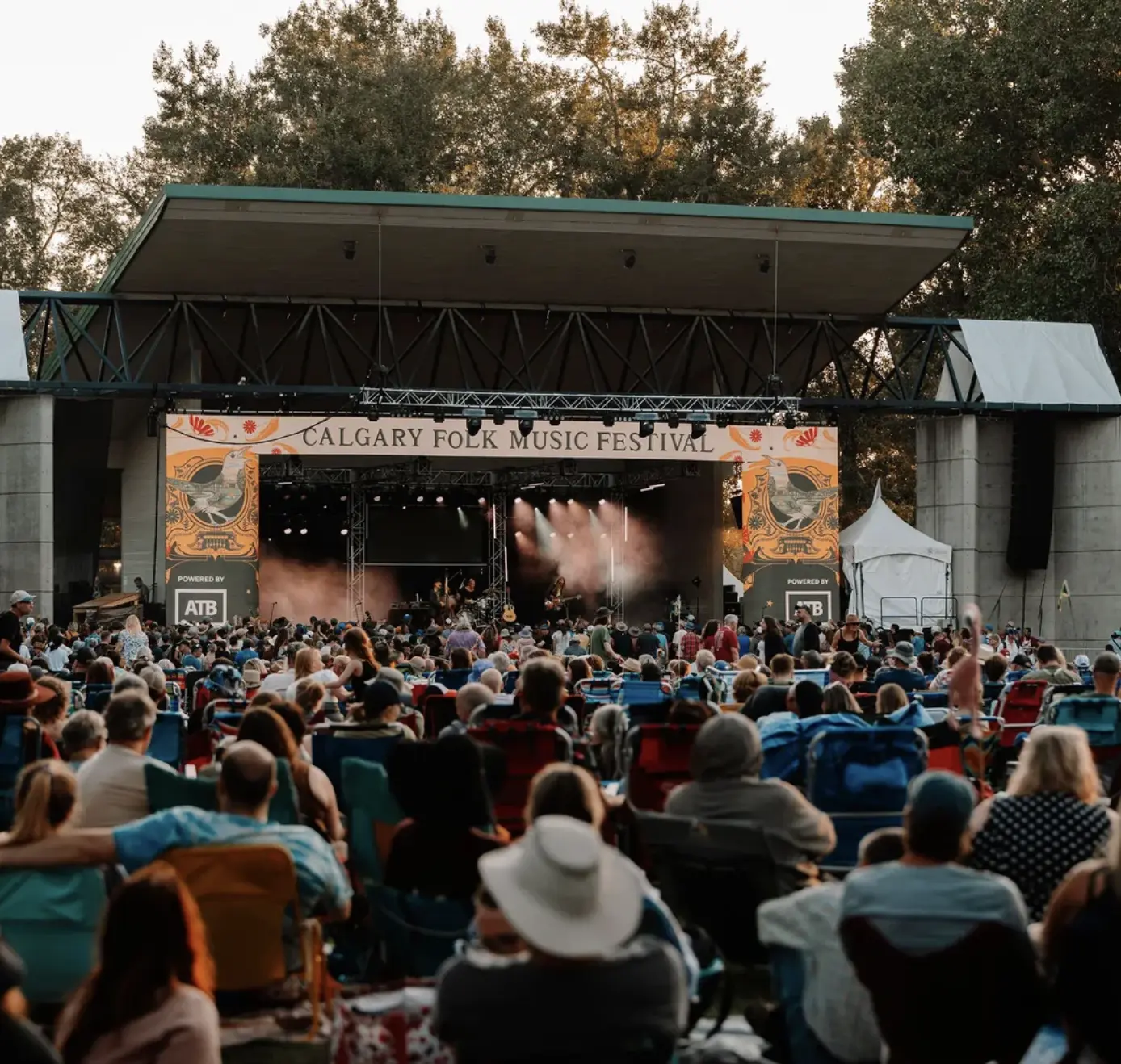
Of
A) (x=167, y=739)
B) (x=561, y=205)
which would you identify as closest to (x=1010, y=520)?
(x=561, y=205)

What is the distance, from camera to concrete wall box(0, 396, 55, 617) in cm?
2567

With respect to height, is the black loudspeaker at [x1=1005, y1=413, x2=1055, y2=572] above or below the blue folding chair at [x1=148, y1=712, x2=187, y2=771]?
above

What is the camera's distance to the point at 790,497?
89.9 ft

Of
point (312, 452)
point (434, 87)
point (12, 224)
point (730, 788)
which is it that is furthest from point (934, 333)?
point (12, 224)

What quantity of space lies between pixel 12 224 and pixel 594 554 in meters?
23.0

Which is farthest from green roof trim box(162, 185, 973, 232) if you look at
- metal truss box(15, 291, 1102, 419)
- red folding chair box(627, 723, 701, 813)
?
red folding chair box(627, 723, 701, 813)

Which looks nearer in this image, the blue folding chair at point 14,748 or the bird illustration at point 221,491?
the blue folding chair at point 14,748

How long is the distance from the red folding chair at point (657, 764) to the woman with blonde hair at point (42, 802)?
304cm

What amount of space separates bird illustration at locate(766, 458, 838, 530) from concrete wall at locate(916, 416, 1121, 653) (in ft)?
8.56

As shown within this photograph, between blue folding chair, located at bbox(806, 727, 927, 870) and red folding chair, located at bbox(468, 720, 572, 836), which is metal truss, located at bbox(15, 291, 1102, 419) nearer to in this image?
red folding chair, located at bbox(468, 720, 572, 836)

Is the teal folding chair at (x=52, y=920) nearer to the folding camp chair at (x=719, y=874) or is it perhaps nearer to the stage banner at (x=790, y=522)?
the folding camp chair at (x=719, y=874)

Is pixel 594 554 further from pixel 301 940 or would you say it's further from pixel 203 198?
pixel 301 940

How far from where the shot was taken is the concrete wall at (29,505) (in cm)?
2567

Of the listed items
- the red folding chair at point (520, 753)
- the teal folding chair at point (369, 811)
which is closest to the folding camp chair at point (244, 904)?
the teal folding chair at point (369, 811)
